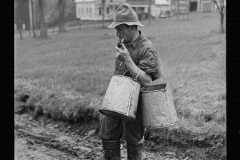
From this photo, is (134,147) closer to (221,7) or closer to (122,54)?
(122,54)

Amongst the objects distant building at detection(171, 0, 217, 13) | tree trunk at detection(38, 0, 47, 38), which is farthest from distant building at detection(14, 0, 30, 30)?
distant building at detection(171, 0, 217, 13)

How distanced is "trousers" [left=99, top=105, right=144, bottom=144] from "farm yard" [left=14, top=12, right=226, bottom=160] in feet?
3.56

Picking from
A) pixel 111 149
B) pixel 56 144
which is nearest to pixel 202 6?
pixel 56 144

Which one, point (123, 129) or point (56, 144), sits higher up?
point (123, 129)

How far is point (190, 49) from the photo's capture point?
21.3 feet

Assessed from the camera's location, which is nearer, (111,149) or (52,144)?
(111,149)

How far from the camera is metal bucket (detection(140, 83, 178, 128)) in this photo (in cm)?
306

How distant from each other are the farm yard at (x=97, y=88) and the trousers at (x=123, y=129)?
1085 millimetres

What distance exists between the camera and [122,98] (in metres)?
2.93

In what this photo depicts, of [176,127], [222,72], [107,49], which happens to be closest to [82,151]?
[176,127]

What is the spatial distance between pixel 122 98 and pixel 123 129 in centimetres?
46

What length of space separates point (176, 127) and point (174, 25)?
3.25 m

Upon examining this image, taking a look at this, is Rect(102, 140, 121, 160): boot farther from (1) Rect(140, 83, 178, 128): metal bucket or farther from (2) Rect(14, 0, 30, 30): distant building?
(2) Rect(14, 0, 30, 30): distant building
